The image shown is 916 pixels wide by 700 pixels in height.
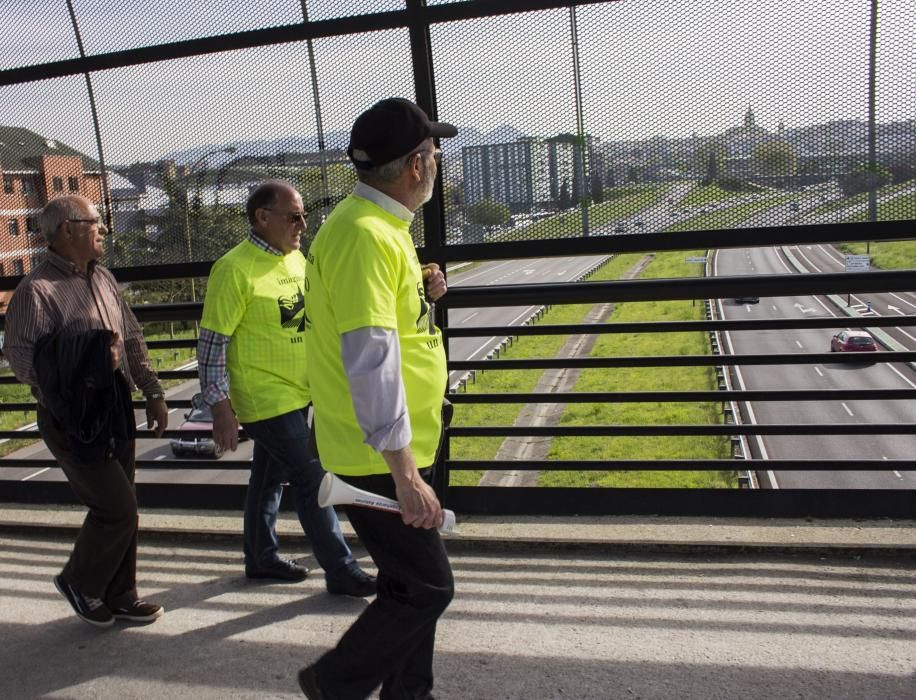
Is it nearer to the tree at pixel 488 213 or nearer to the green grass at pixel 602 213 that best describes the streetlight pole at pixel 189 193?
the tree at pixel 488 213

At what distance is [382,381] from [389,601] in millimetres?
731

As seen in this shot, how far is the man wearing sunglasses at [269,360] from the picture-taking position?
13.3ft

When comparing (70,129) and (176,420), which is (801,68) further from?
(176,420)

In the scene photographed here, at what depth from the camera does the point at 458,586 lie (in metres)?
4.22

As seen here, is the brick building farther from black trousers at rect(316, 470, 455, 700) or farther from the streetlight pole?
black trousers at rect(316, 470, 455, 700)

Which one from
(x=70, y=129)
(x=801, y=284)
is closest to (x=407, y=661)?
(x=801, y=284)

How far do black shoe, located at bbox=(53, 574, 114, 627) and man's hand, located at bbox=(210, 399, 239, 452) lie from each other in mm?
868

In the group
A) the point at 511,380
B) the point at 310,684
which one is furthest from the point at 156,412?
the point at 511,380

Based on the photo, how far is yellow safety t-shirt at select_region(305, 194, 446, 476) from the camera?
259cm

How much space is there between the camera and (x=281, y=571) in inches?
173

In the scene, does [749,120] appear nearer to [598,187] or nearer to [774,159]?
[774,159]

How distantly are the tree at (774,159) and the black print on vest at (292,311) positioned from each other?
7.43ft

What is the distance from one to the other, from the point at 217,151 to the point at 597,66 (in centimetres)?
217

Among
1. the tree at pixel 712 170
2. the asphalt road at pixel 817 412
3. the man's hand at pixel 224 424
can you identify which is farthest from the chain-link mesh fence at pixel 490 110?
the asphalt road at pixel 817 412
